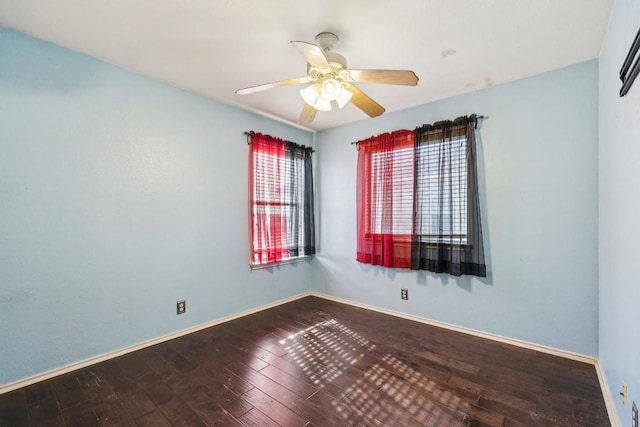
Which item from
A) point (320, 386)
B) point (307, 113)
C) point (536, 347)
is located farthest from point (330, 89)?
point (536, 347)

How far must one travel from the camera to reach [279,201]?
12.1ft

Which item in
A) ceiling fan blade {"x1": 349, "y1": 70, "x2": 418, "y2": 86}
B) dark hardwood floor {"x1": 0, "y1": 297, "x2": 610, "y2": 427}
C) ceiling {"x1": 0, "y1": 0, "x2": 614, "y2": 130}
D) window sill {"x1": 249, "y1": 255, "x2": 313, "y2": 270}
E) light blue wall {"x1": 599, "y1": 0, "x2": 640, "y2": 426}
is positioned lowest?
dark hardwood floor {"x1": 0, "y1": 297, "x2": 610, "y2": 427}

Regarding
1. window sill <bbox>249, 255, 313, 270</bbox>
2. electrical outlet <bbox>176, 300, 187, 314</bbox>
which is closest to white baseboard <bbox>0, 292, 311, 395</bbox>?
electrical outlet <bbox>176, 300, 187, 314</bbox>

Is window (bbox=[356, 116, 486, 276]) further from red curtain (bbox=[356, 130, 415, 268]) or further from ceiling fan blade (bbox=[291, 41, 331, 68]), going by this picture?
ceiling fan blade (bbox=[291, 41, 331, 68])

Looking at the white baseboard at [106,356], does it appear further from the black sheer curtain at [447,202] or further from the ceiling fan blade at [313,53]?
the ceiling fan blade at [313,53]

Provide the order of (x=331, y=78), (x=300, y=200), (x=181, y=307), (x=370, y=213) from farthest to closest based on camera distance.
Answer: (x=300, y=200), (x=370, y=213), (x=181, y=307), (x=331, y=78)

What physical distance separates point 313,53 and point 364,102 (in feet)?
2.23

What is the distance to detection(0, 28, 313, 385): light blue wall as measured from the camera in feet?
6.44

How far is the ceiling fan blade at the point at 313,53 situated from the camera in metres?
1.54

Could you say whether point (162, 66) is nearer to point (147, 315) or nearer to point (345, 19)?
point (345, 19)

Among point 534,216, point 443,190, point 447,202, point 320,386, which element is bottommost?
point 320,386

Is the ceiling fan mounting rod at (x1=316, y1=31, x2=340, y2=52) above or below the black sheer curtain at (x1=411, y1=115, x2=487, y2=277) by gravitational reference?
above

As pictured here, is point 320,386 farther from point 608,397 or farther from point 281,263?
point 281,263

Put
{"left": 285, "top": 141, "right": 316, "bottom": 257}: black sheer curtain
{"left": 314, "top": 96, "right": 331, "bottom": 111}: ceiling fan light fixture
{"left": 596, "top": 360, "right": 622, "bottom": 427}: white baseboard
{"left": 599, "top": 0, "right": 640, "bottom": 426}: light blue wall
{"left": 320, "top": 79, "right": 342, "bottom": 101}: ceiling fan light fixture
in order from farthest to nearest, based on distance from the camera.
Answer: {"left": 285, "top": 141, "right": 316, "bottom": 257}: black sheer curtain → {"left": 314, "top": 96, "right": 331, "bottom": 111}: ceiling fan light fixture → {"left": 320, "top": 79, "right": 342, "bottom": 101}: ceiling fan light fixture → {"left": 596, "top": 360, "right": 622, "bottom": 427}: white baseboard → {"left": 599, "top": 0, "right": 640, "bottom": 426}: light blue wall
